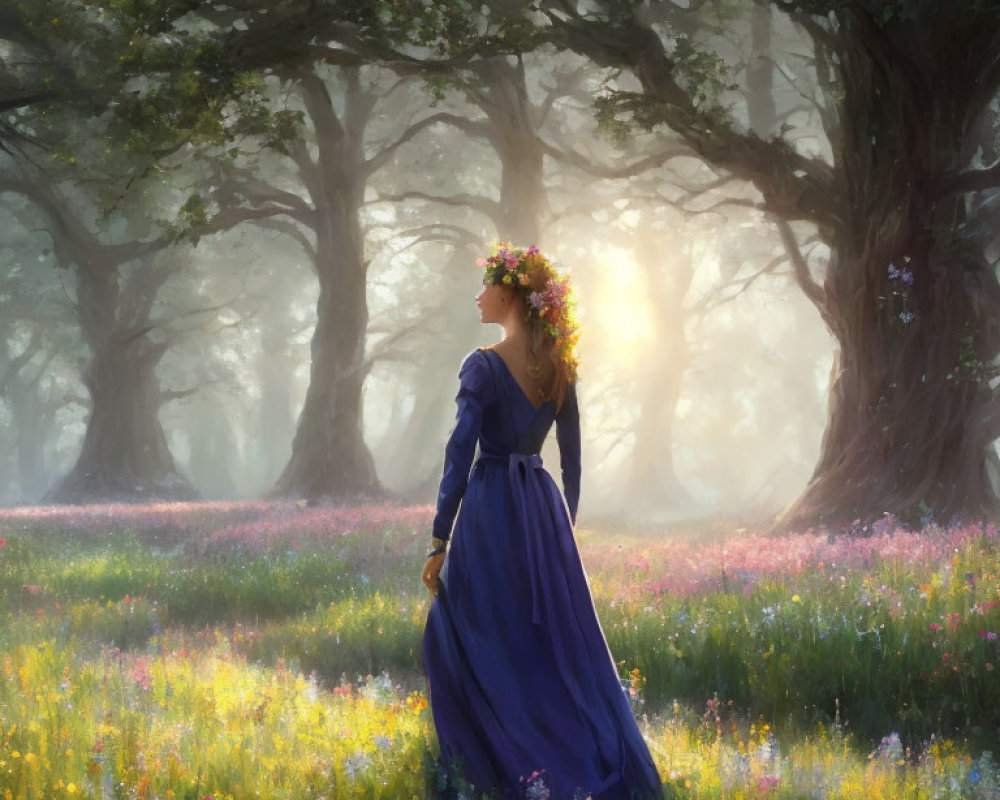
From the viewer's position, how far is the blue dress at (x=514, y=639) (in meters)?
5.22

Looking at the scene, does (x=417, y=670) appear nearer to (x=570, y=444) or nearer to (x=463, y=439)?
(x=570, y=444)

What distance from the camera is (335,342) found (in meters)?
26.2

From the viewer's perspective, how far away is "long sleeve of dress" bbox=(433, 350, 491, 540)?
561cm

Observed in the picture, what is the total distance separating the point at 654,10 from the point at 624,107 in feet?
17.2

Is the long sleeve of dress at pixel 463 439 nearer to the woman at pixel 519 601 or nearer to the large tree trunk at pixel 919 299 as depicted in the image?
the woman at pixel 519 601

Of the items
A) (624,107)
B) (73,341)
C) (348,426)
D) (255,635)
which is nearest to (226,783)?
(255,635)

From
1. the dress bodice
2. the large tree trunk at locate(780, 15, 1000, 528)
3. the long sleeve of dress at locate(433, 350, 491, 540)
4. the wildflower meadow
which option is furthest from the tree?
the long sleeve of dress at locate(433, 350, 491, 540)

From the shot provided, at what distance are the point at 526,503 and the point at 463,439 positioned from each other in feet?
1.55

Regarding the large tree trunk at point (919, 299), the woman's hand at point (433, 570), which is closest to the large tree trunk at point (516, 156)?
the large tree trunk at point (919, 299)

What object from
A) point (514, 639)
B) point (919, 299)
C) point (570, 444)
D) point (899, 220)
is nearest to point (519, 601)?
point (514, 639)

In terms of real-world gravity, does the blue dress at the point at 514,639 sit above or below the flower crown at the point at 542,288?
below

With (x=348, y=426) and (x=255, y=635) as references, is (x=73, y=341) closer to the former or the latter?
(x=348, y=426)

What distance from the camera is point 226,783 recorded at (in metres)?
5.22

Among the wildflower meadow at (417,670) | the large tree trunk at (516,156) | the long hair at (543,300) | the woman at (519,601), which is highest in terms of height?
the large tree trunk at (516,156)
